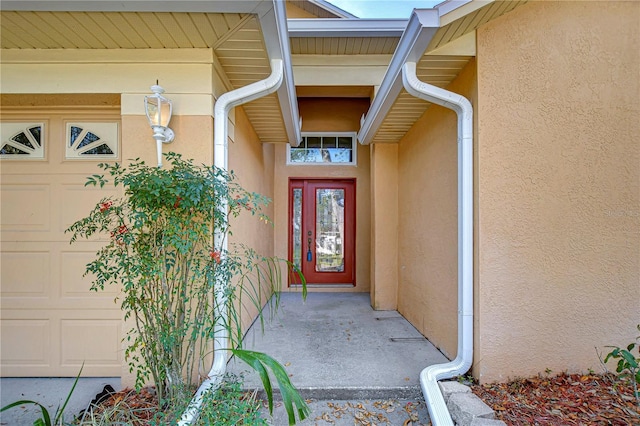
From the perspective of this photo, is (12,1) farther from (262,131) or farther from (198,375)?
(198,375)

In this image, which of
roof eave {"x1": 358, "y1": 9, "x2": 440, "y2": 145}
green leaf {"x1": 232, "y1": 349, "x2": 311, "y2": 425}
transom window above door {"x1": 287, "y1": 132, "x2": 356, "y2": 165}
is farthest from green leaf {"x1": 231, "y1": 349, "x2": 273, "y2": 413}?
transom window above door {"x1": 287, "y1": 132, "x2": 356, "y2": 165}

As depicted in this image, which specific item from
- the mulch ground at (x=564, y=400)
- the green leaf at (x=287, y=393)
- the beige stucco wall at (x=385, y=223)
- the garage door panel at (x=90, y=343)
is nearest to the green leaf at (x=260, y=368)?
the green leaf at (x=287, y=393)

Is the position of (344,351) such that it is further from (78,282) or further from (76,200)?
(76,200)

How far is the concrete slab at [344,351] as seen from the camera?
238cm

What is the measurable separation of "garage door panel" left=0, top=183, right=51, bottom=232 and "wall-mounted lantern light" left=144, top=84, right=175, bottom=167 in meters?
1.29

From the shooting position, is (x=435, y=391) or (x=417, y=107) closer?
(x=435, y=391)

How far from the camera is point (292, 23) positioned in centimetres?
385

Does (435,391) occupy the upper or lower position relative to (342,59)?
lower

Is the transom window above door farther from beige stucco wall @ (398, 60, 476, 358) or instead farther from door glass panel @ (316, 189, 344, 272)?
beige stucco wall @ (398, 60, 476, 358)

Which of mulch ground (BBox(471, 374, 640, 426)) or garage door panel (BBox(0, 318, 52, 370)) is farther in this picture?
garage door panel (BBox(0, 318, 52, 370))

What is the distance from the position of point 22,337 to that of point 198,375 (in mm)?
1644

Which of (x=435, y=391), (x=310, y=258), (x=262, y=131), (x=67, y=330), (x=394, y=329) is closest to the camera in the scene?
(x=435, y=391)

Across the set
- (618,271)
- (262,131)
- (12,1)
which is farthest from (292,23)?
(618,271)

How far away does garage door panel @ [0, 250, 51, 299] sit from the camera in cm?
266
